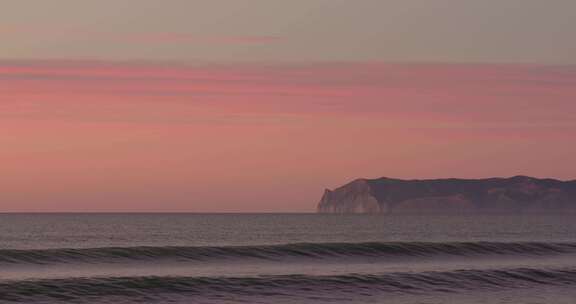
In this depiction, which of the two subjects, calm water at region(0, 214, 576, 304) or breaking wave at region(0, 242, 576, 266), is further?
breaking wave at region(0, 242, 576, 266)

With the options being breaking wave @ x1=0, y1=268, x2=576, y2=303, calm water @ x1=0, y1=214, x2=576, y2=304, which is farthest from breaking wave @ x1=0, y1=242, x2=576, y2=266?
breaking wave @ x1=0, y1=268, x2=576, y2=303

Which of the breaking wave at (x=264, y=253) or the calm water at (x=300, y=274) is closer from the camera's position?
the calm water at (x=300, y=274)

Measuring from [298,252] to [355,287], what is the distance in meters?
16.7

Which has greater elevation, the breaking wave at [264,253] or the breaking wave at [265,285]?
the breaking wave at [264,253]

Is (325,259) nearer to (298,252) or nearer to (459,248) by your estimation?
(298,252)

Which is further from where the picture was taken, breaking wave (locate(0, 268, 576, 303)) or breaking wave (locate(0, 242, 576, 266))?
breaking wave (locate(0, 242, 576, 266))

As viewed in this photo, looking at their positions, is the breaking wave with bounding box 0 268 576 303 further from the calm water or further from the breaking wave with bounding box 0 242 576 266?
the breaking wave with bounding box 0 242 576 266

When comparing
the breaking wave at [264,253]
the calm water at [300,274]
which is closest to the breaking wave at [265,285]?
the calm water at [300,274]

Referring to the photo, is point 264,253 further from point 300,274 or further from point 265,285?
point 265,285

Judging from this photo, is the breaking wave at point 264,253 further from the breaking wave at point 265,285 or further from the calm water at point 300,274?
the breaking wave at point 265,285

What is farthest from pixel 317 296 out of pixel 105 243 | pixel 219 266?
pixel 105 243

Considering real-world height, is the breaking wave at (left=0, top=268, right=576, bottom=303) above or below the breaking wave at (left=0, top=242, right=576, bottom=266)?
below

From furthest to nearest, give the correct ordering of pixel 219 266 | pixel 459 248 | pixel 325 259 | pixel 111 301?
pixel 459 248
pixel 325 259
pixel 219 266
pixel 111 301

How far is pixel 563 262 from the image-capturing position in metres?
54.4
